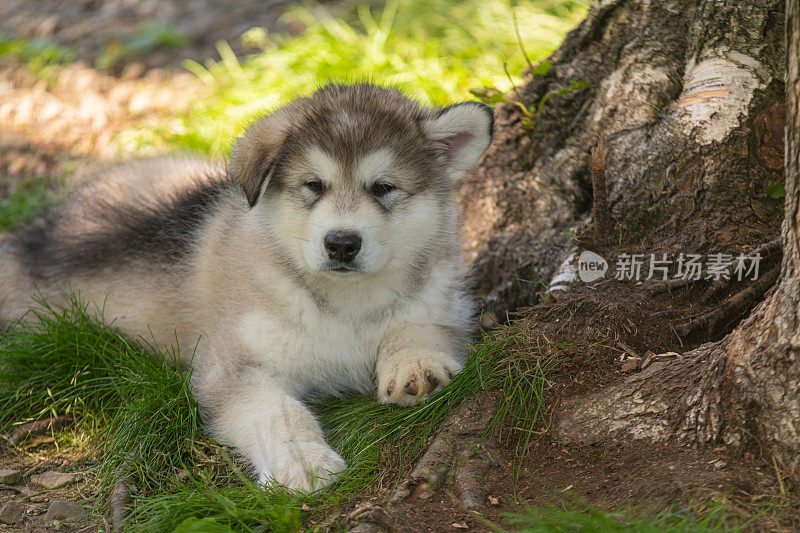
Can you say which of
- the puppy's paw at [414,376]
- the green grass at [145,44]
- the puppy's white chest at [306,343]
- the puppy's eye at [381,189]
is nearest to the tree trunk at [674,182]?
the puppy's paw at [414,376]

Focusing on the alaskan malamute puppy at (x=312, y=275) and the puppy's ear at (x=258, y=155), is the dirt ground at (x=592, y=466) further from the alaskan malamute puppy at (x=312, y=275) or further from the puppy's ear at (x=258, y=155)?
the puppy's ear at (x=258, y=155)

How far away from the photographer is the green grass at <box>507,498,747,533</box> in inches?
85.4

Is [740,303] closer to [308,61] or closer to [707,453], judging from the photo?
[707,453]

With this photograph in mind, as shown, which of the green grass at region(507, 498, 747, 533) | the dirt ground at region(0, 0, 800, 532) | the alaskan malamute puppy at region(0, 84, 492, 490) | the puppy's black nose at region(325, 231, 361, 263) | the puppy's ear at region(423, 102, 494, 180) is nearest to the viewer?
the green grass at region(507, 498, 747, 533)

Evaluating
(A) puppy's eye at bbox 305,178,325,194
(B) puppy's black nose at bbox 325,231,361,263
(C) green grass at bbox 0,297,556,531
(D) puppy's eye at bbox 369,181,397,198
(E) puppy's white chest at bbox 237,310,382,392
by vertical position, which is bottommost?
(C) green grass at bbox 0,297,556,531

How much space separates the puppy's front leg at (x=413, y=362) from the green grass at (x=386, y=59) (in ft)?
8.89

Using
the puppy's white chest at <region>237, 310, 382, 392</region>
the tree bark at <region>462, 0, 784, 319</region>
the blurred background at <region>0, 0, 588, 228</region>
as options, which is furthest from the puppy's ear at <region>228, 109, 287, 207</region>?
the blurred background at <region>0, 0, 588, 228</region>

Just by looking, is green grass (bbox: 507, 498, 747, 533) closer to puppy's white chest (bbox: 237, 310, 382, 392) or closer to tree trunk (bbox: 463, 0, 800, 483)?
tree trunk (bbox: 463, 0, 800, 483)

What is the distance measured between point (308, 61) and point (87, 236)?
333cm

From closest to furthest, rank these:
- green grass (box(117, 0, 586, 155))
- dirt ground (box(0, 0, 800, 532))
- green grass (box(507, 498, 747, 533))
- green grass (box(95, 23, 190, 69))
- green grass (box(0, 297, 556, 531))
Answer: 1. green grass (box(507, 498, 747, 533))
2. dirt ground (box(0, 0, 800, 532))
3. green grass (box(0, 297, 556, 531))
4. green grass (box(117, 0, 586, 155))
5. green grass (box(95, 23, 190, 69))

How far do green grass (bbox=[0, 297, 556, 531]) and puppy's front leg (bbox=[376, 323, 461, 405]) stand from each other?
0.21ft

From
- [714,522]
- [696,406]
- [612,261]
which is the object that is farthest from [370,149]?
[714,522]

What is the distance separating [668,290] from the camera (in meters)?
3.47

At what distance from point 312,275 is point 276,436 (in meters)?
0.73
